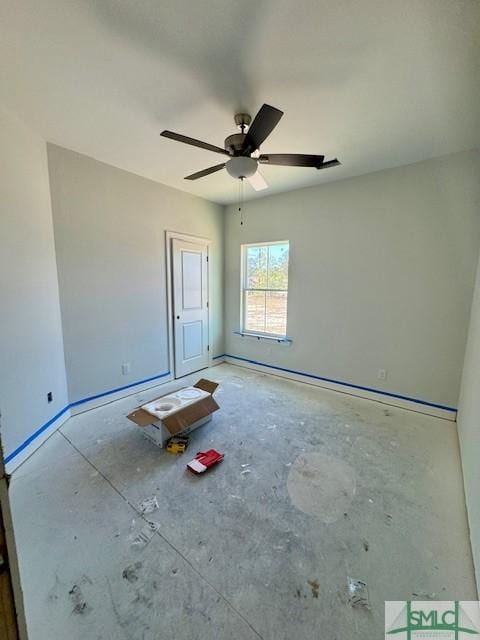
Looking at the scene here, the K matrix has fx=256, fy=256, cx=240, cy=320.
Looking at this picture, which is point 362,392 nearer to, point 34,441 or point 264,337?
point 264,337

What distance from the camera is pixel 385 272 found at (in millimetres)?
2893

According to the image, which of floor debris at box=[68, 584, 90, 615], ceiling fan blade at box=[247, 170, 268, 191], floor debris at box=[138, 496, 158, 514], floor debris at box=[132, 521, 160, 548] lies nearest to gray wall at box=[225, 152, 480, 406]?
ceiling fan blade at box=[247, 170, 268, 191]

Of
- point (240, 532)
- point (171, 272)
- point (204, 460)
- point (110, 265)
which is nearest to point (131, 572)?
point (240, 532)

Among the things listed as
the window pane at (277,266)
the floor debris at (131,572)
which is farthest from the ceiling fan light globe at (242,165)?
the floor debris at (131,572)

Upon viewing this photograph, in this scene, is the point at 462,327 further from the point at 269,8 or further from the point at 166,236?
the point at 166,236

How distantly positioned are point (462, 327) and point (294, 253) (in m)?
2.02

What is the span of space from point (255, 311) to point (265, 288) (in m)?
0.42

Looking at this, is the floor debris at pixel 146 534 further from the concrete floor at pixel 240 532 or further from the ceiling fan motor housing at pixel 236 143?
the ceiling fan motor housing at pixel 236 143

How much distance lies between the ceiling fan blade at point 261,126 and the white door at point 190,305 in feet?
6.30

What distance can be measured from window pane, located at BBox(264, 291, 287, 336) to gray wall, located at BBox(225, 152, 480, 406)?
150 mm

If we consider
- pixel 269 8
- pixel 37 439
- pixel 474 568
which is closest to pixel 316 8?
pixel 269 8

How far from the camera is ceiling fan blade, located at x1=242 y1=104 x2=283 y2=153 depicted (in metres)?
1.41

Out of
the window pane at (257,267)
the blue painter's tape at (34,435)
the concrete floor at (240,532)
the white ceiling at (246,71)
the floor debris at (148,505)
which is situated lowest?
the concrete floor at (240,532)

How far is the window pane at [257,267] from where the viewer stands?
3.95 meters
